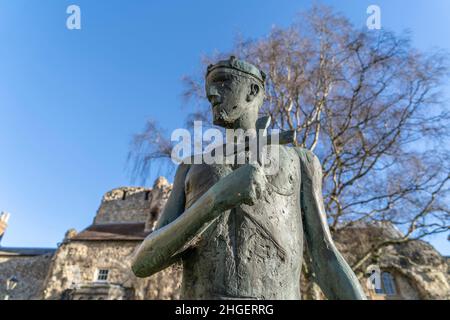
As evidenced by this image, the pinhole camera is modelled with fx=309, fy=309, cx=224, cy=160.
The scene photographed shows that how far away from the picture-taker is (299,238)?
4.83 ft

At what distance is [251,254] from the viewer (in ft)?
4.24

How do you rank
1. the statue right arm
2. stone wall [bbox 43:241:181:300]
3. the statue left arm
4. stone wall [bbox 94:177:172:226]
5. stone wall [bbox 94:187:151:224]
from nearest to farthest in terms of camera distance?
1. the statue right arm
2. the statue left arm
3. stone wall [bbox 43:241:181:300]
4. stone wall [bbox 94:177:172:226]
5. stone wall [bbox 94:187:151:224]

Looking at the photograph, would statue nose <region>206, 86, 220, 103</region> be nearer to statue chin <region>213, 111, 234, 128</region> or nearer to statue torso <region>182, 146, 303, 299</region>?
statue chin <region>213, 111, 234, 128</region>

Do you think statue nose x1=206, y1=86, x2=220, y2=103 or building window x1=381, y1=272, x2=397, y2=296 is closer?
statue nose x1=206, y1=86, x2=220, y2=103

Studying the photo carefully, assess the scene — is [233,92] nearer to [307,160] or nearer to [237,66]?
[237,66]

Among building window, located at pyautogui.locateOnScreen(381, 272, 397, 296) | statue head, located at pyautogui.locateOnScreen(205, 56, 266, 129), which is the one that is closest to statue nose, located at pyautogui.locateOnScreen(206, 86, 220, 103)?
statue head, located at pyautogui.locateOnScreen(205, 56, 266, 129)

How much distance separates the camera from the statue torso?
4.07ft

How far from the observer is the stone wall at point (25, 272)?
23531mm

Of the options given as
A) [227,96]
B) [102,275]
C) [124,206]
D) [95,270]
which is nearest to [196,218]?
[227,96]

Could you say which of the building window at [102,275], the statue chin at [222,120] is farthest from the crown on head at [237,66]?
the building window at [102,275]

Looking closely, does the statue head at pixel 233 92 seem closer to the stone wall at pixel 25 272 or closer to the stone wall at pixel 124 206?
the stone wall at pixel 124 206

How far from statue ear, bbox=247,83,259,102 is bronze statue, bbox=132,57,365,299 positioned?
10cm
